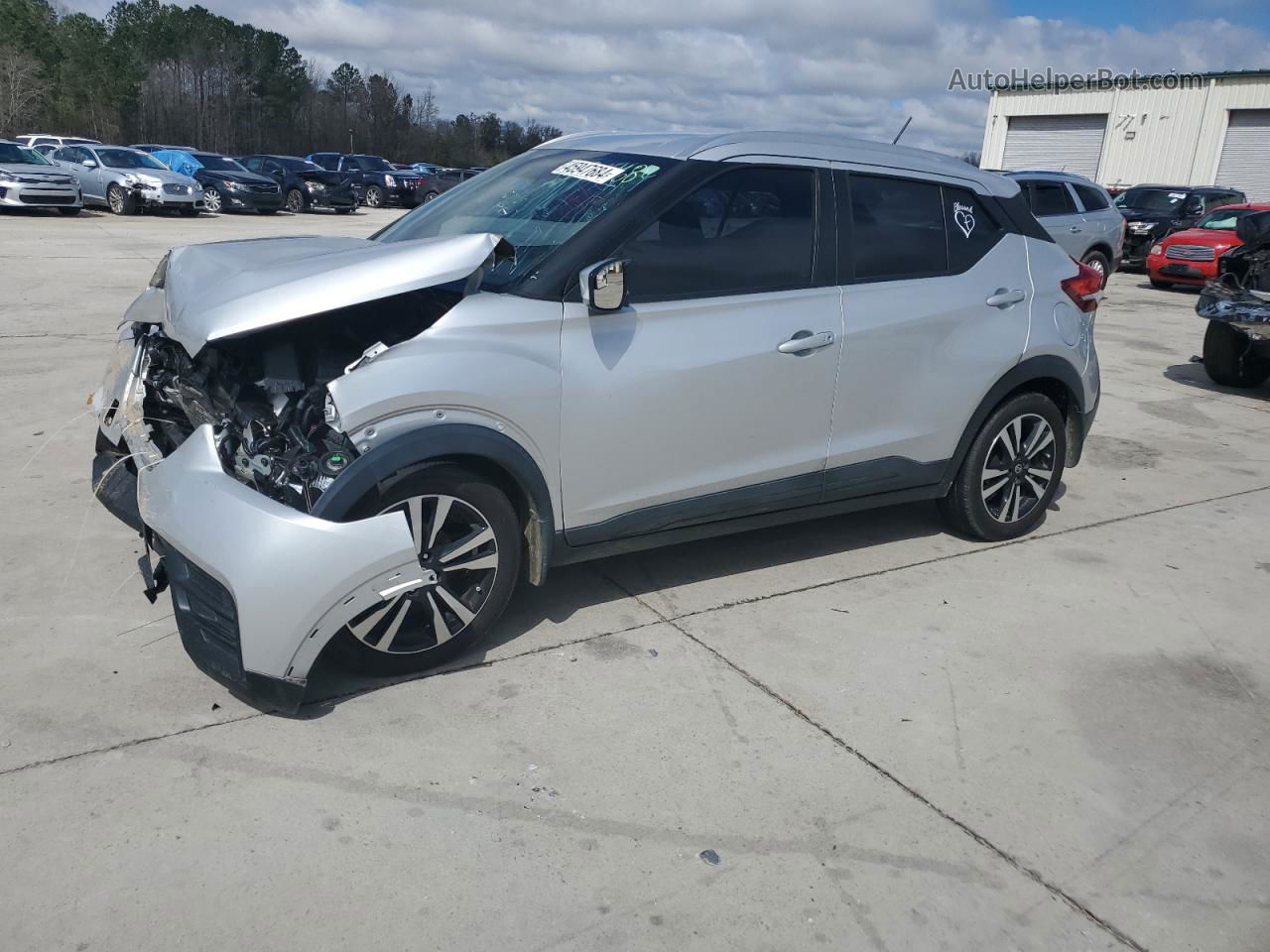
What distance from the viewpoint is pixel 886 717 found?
3613 mm

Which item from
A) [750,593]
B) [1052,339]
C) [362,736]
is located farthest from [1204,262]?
[362,736]

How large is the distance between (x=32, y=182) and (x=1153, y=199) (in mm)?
23755

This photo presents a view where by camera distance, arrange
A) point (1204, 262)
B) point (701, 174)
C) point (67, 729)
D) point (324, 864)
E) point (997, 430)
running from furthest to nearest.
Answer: point (1204, 262) < point (997, 430) < point (701, 174) < point (67, 729) < point (324, 864)

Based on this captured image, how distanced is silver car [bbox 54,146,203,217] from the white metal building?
1155 inches

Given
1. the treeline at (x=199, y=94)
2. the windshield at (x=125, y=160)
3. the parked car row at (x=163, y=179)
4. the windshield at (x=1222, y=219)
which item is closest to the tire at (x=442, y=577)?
the parked car row at (x=163, y=179)

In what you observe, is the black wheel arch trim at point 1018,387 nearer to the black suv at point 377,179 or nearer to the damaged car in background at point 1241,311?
the damaged car in background at point 1241,311

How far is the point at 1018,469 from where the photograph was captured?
521 centimetres

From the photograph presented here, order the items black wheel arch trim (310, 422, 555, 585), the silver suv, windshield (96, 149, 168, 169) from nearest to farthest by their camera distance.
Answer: black wheel arch trim (310, 422, 555, 585) < the silver suv < windshield (96, 149, 168, 169)

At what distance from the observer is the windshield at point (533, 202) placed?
387cm

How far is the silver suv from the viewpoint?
15594 mm

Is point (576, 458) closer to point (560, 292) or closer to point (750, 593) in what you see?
→ point (560, 292)

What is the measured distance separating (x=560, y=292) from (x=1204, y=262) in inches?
659

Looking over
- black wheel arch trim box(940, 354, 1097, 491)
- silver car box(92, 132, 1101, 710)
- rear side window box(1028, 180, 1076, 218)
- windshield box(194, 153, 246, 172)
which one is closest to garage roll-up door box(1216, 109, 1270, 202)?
rear side window box(1028, 180, 1076, 218)

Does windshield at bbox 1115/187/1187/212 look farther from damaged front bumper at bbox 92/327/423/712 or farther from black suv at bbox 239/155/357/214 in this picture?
damaged front bumper at bbox 92/327/423/712
